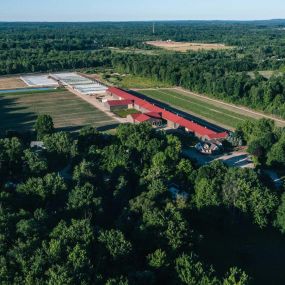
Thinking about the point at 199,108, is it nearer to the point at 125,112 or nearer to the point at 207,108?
the point at 207,108

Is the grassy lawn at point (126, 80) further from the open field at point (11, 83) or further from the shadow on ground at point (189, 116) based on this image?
the open field at point (11, 83)

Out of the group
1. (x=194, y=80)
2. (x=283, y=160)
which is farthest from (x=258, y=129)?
(x=194, y=80)

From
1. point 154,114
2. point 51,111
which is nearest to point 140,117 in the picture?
point 154,114

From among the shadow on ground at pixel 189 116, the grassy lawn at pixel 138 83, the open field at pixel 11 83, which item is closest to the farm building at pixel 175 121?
the shadow on ground at pixel 189 116

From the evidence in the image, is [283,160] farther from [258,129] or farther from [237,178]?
[237,178]

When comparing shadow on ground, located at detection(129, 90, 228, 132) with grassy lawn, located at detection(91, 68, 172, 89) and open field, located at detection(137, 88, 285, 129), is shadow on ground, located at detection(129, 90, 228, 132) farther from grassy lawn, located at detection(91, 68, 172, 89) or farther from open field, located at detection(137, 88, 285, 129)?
grassy lawn, located at detection(91, 68, 172, 89)

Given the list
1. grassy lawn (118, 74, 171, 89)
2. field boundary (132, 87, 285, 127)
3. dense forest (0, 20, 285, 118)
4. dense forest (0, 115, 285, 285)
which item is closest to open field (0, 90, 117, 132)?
grassy lawn (118, 74, 171, 89)

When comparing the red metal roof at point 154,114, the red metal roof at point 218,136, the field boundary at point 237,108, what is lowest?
the field boundary at point 237,108
